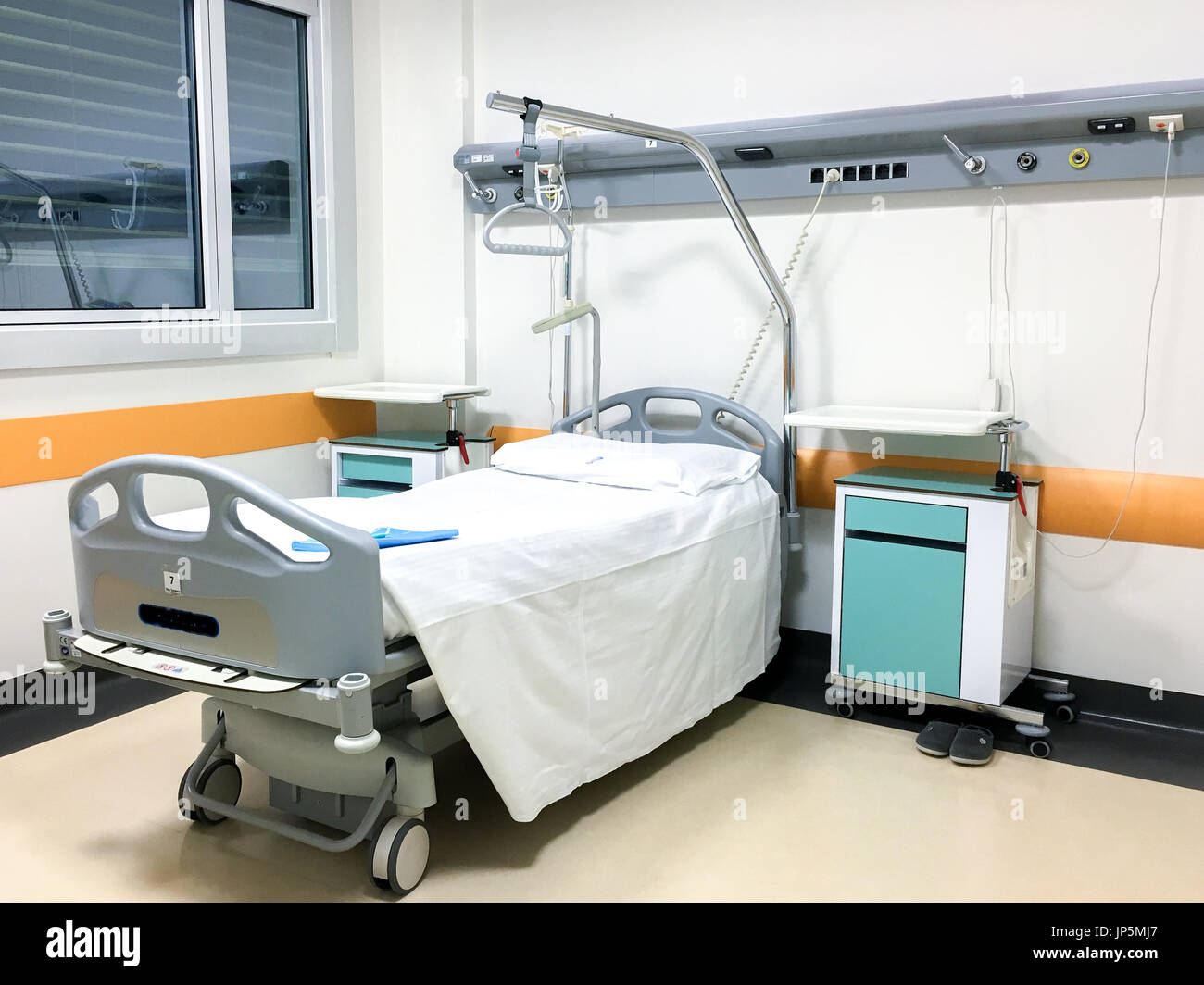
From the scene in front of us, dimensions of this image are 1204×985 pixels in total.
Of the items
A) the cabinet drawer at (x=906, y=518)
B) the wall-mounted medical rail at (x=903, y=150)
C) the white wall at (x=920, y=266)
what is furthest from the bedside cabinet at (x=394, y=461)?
the cabinet drawer at (x=906, y=518)

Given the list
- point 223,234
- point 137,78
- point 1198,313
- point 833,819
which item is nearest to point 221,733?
point 833,819

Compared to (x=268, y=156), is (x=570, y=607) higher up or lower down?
lower down

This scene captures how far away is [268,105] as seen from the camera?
14.2 feet

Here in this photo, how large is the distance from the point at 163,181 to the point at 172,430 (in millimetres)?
889

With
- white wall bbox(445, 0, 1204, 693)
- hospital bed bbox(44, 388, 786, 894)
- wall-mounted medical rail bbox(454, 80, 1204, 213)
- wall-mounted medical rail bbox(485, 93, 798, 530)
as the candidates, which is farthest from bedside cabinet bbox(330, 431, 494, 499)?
wall-mounted medical rail bbox(485, 93, 798, 530)

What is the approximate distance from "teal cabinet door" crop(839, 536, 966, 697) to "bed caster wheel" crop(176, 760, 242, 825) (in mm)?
1849

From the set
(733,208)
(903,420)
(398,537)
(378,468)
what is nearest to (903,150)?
(733,208)

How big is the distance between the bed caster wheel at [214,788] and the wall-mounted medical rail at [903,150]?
203 centimetres

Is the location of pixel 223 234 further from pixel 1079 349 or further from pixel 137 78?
pixel 1079 349

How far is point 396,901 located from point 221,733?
0.66 m

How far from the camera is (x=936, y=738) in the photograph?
3.30 metres

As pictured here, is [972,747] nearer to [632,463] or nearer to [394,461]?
[632,463]

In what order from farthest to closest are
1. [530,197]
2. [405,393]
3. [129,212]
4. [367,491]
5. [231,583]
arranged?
[367,491] → [405,393] → [129,212] → [530,197] → [231,583]

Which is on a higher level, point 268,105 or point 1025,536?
point 268,105
